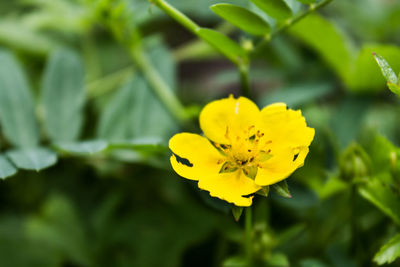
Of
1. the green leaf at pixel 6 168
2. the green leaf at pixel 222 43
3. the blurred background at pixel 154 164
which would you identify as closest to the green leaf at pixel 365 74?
the blurred background at pixel 154 164

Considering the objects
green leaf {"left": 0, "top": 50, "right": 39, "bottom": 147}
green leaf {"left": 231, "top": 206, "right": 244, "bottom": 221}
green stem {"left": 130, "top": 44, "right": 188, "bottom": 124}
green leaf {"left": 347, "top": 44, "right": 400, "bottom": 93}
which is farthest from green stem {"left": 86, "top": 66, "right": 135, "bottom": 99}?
green leaf {"left": 231, "top": 206, "right": 244, "bottom": 221}

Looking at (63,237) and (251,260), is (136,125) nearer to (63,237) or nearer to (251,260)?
(63,237)

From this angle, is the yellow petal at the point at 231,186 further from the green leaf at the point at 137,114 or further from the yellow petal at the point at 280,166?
the green leaf at the point at 137,114

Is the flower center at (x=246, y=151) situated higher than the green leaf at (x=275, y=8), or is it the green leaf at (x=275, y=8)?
the green leaf at (x=275, y=8)

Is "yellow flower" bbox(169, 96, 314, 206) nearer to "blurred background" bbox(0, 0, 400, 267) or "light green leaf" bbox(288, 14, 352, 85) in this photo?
"blurred background" bbox(0, 0, 400, 267)

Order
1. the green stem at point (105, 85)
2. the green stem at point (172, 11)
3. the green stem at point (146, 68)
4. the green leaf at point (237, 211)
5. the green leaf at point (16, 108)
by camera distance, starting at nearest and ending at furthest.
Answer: the green leaf at point (237, 211) < the green stem at point (172, 11) < the green leaf at point (16, 108) < the green stem at point (146, 68) < the green stem at point (105, 85)

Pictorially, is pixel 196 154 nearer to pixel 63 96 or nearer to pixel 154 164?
pixel 154 164
